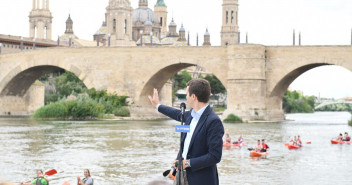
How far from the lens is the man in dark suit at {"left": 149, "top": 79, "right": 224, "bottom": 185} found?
645 cm

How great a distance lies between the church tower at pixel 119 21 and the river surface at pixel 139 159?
81117mm

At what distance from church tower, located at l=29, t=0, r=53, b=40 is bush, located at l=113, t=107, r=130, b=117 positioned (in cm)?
8389

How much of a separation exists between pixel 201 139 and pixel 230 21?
4769 inches

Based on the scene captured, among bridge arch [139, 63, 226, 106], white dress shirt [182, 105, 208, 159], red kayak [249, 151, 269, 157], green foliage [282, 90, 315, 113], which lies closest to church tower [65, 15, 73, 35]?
green foliage [282, 90, 315, 113]

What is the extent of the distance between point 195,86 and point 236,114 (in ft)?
146

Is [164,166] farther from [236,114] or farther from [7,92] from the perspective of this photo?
[7,92]

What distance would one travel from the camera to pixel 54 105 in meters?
51.4

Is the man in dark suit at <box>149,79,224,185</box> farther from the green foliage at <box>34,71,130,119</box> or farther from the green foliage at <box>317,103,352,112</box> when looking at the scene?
the green foliage at <box>317,103,352,112</box>

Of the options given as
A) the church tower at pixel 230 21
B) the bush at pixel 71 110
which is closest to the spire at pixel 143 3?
the church tower at pixel 230 21

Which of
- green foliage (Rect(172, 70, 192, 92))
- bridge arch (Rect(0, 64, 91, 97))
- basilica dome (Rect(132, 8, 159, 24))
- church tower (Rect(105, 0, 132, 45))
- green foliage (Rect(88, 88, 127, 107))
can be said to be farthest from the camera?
basilica dome (Rect(132, 8, 159, 24))

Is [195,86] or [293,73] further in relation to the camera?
[293,73]

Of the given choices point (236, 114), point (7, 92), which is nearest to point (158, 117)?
point (236, 114)

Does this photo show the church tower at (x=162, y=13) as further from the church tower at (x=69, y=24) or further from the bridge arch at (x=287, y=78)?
the bridge arch at (x=287, y=78)

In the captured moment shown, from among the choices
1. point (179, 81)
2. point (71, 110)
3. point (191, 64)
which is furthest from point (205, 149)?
point (179, 81)
